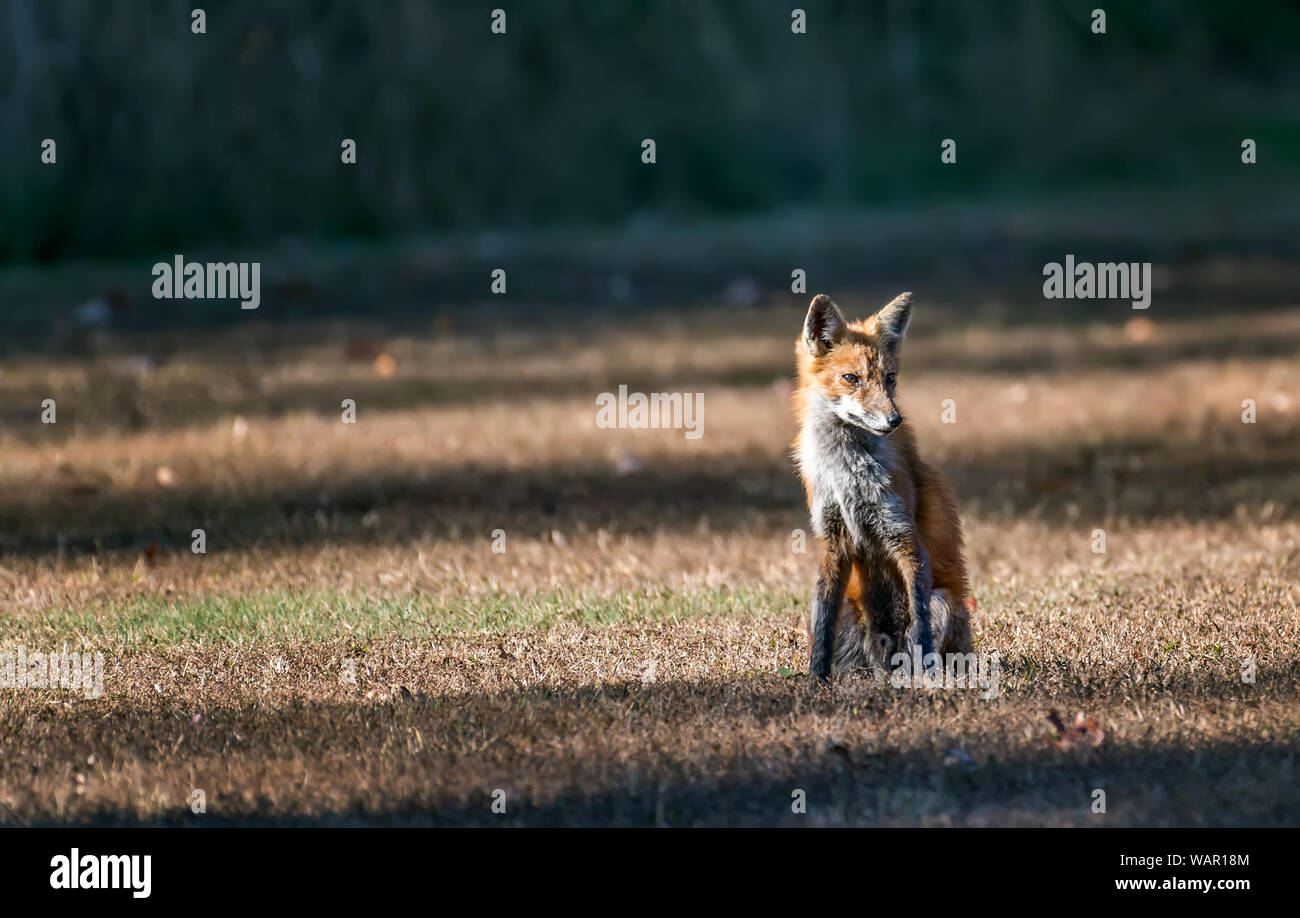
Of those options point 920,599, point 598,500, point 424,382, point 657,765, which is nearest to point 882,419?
point 920,599

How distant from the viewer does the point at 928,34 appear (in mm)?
Answer: 19797

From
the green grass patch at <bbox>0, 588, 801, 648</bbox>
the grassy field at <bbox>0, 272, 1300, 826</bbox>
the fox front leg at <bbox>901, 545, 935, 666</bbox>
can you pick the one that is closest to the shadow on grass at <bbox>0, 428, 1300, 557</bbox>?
the grassy field at <bbox>0, 272, 1300, 826</bbox>

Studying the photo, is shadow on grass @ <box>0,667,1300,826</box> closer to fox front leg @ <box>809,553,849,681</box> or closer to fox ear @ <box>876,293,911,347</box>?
fox front leg @ <box>809,553,849,681</box>

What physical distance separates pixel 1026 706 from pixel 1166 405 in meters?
5.87

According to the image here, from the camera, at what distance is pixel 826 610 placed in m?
5.14

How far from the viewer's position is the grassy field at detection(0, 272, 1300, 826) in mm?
4461

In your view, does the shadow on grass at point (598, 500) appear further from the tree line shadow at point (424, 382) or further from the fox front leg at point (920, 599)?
the fox front leg at point (920, 599)

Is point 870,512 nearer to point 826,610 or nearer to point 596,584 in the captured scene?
point 826,610

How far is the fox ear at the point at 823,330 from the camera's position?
5.20m

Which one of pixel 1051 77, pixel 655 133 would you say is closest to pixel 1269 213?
pixel 1051 77

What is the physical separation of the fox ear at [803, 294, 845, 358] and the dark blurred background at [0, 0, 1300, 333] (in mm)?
8902

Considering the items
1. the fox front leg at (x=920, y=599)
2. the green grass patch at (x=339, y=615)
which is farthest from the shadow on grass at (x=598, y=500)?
the fox front leg at (x=920, y=599)

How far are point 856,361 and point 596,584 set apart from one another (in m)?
1.93

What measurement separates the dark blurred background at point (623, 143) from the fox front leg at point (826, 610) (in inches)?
357
